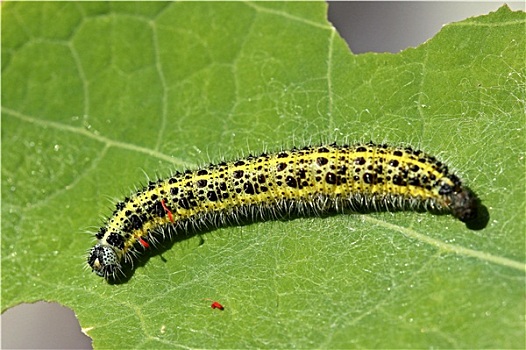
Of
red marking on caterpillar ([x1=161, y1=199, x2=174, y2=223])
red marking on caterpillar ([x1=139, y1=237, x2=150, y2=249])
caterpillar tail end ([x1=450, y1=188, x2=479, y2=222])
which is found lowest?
red marking on caterpillar ([x1=139, y1=237, x2=150, y2=249])

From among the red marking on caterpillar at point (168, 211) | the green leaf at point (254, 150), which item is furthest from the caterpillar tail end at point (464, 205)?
the red marking on caterpillar at point (168, 211)

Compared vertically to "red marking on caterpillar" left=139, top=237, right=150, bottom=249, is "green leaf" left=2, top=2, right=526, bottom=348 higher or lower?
higher

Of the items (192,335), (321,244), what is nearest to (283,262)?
(321,244)

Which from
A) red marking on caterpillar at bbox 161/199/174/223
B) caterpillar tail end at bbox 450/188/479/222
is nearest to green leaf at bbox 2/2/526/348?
caterpillar tail end at bbox 450/188/479/222

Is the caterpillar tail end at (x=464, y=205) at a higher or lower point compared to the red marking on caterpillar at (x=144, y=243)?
higher

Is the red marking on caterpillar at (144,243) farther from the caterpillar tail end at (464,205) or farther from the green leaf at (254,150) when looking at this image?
the caterpillar tail end at (464,205)

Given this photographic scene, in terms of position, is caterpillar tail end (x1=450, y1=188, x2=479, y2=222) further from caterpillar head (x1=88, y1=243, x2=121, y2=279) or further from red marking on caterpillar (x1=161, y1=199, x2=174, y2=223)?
caterpillar head (x1=88, y1=243, x2=121, y2=279)

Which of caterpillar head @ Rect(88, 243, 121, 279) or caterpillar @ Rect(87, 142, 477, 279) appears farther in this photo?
caterpillar head @ Rect(88, 243, 121, 279)

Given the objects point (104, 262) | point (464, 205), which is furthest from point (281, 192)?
point (104, 262)
